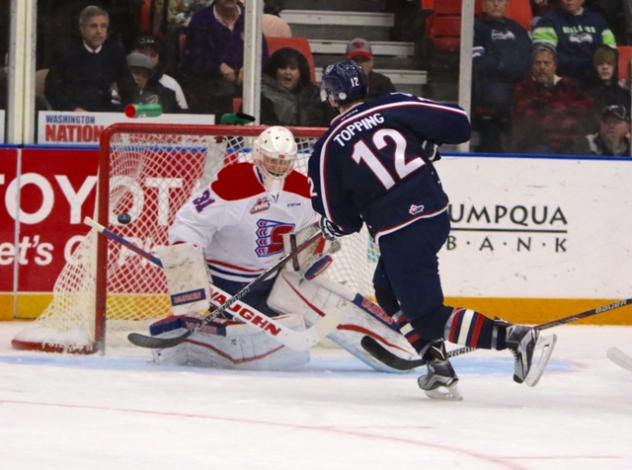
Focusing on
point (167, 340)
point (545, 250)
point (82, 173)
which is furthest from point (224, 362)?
point (545, 250)

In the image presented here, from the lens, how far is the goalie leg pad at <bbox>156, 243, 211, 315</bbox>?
5238 millimetres

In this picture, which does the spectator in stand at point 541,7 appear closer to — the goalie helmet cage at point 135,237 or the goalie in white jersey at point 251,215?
the goalie helmet cage at point 135,237

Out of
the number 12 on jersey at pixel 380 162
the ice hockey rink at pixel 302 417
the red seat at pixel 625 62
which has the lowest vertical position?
the ice hockey rink at pixel 302 417

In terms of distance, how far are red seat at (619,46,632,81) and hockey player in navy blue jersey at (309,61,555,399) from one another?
103 inches

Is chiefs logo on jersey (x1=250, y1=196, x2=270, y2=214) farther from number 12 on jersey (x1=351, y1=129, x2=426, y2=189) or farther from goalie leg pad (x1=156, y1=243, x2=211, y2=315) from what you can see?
number 12 on jersey (x1=351, y1=129, x2=426, y2=189)

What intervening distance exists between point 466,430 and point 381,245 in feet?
2.64

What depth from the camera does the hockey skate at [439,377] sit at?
4578mm

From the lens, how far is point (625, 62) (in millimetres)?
7039

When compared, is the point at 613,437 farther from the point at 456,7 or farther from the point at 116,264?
the point at 456,7

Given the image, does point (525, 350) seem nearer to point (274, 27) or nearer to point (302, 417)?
point (302, 417)

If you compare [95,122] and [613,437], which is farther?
[95,122]

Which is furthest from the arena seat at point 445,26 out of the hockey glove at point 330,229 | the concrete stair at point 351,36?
the hockey glove at point 330,229

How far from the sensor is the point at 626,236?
6.87 meters

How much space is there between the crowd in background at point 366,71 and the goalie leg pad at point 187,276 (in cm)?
155
